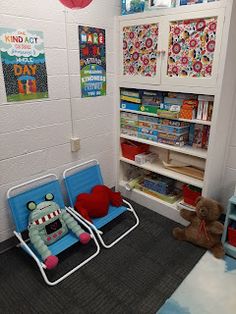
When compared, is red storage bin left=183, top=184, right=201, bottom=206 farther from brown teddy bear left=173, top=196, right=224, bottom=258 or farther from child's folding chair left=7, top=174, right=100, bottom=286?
child's folding chair left=7, top=174, right=100, bottom=286

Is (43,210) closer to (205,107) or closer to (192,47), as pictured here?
(205,107)

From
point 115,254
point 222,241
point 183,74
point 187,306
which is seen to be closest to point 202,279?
point 187,306

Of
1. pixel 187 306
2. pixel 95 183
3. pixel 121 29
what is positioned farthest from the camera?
pixel 95 183

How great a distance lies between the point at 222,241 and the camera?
2.07 meters

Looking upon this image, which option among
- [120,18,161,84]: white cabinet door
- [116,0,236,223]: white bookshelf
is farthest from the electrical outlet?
[120,18,161,84]: white cabinet door

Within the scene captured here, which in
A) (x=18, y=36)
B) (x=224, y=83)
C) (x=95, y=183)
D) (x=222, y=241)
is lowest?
(x=222, y=241)

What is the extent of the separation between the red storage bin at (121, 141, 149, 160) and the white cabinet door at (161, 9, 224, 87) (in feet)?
2.56

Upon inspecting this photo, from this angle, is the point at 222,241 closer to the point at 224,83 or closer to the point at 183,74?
the point at 224,83

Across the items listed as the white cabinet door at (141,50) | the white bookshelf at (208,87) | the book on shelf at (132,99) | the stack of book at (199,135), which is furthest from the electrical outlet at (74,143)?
the stack of book at (199,135)

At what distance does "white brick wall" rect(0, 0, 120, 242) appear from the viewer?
1.85m

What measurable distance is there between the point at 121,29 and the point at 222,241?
6.95ft

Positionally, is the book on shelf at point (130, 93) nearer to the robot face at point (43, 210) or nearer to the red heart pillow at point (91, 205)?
the red heart pillow at point (91, 205)

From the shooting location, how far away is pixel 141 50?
2.27 m

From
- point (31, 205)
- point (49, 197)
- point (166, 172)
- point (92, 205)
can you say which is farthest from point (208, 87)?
point (31, 205)
